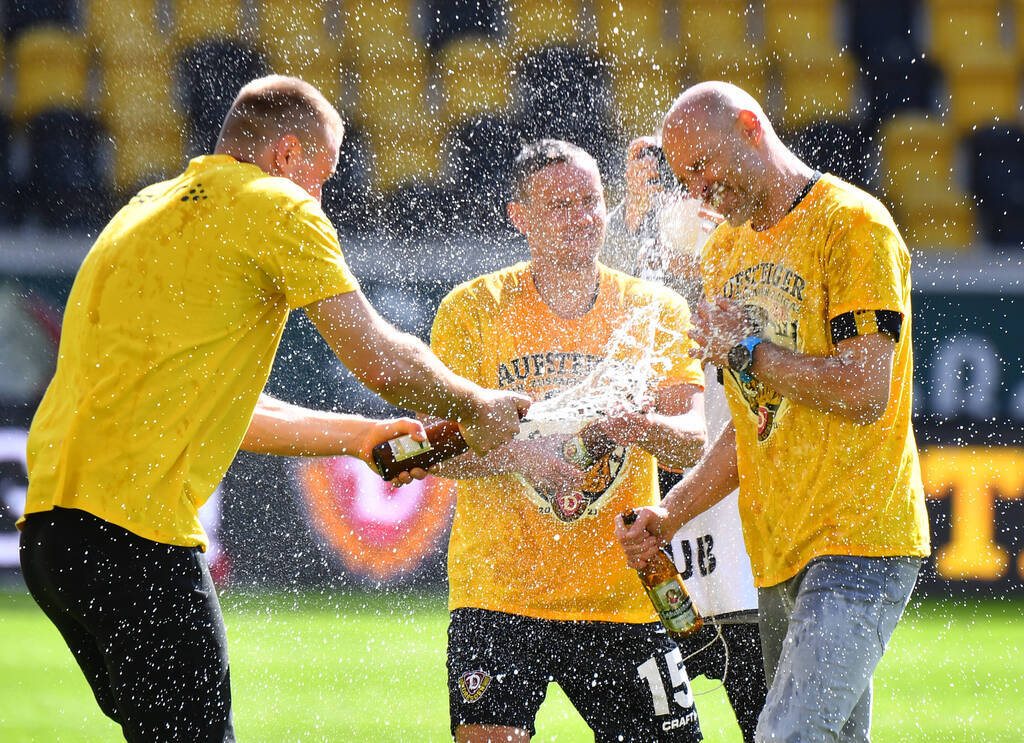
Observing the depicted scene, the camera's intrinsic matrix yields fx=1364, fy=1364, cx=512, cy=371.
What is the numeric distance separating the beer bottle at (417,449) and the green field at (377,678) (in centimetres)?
163

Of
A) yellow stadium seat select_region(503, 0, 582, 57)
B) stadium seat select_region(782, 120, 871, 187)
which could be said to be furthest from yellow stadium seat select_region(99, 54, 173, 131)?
stadium seat select_region(782, 120, 871, 187)

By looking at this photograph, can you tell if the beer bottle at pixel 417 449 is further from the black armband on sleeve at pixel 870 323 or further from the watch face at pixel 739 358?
the black armband on sleeve at pixel 870 323

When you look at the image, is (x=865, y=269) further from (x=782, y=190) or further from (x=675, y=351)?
(x=675, y=351)

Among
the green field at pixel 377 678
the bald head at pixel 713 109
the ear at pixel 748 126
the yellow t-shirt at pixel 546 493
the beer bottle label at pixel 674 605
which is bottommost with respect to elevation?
the green field at pixel 377 678

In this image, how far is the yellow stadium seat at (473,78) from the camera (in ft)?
36.1

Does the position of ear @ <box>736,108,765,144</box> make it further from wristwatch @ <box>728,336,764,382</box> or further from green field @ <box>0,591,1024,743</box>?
green field @ <box>0,591,1024,743</box>

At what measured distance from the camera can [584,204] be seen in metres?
4.15

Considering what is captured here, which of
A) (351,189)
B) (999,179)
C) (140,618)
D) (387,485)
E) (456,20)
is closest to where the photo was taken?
(140,618)

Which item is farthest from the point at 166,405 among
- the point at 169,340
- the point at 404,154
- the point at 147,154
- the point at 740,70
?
the point at 740,70

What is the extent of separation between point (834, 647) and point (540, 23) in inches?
357

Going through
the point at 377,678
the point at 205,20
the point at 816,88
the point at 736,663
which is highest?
the point at 205,20

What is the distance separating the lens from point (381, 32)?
37.6ft

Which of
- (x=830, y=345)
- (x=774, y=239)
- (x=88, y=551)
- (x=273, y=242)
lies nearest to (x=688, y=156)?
(x=774, y=239)

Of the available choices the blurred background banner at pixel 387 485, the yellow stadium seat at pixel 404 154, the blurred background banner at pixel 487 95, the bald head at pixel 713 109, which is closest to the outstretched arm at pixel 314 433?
the bald head at pixel 713 109
